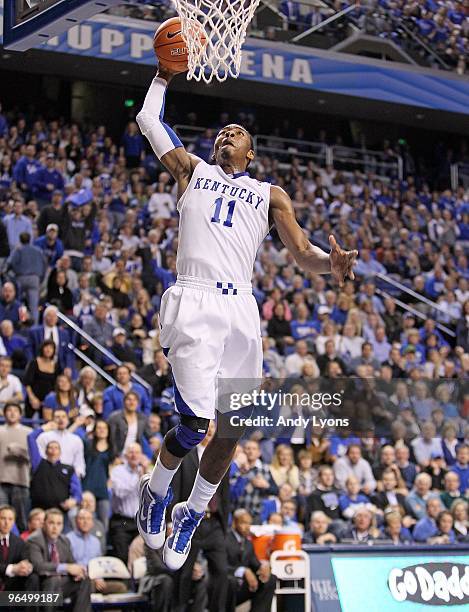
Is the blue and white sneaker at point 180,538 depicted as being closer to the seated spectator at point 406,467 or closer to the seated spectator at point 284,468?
the seated spectator at point 284,468

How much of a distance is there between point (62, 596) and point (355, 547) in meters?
2.67

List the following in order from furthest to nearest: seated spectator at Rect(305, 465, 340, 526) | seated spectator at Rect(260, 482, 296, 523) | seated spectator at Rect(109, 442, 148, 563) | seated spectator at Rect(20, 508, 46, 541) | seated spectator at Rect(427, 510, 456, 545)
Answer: seated spectator at Rect(427, 510, 456, 545) < seated spectator at Rect(305, 465, 340, 526) < seated spectator at Rect(260, 482, 296, 523) < seated spectator at Rect(109, 442, 148, 563) < seated spectator at Rect(20, 508, 46, 541)

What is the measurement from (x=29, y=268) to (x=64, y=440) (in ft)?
10.7

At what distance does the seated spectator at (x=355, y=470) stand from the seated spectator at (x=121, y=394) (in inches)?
88.5

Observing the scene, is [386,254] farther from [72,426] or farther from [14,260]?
[72,426]

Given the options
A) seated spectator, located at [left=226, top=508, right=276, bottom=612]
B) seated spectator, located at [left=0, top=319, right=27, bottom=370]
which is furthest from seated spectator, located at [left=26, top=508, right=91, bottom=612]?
seated spectator, located at [left=0, top=319, right=27, bottom=370]

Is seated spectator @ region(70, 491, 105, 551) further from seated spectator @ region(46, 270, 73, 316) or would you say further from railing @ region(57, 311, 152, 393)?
seated spectator @ region(46, 270, 73, 316)

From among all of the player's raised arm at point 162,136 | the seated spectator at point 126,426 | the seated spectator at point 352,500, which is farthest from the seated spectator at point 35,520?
the player's raised arm at point 162,136

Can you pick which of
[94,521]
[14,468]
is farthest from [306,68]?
[94,521]

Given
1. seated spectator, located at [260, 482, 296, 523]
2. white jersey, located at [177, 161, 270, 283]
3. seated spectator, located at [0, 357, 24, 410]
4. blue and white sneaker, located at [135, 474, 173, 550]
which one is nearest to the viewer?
white jersey, located at [177, 161, 270, 283]

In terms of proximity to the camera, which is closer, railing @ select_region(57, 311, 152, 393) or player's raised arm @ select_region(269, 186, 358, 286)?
player's raised arm @ select_region(269, 186, 358, 286)

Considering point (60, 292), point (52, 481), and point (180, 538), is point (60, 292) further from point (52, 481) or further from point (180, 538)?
point (180, 538)

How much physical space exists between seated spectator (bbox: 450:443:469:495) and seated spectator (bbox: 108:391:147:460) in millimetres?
3895

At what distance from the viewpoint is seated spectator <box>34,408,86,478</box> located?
34.7 feet
